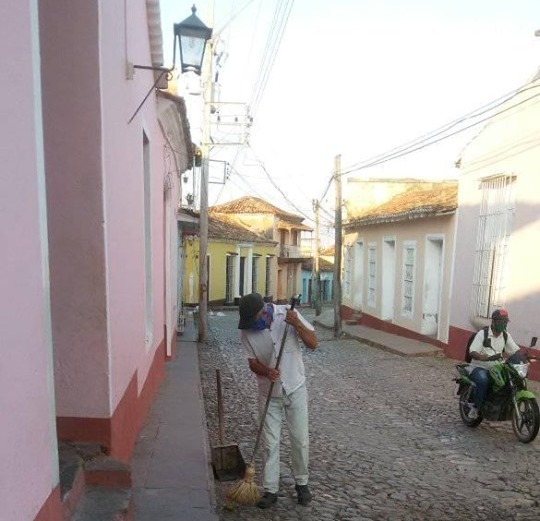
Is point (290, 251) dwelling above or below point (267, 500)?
above

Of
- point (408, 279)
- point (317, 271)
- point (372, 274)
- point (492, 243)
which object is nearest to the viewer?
point (492, 243)

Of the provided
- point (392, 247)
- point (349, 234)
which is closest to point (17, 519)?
point (392, 247)

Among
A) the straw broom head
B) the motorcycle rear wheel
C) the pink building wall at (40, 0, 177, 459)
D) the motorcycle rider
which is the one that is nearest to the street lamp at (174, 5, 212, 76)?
the pink building wall at (40, 0, 177, 459)

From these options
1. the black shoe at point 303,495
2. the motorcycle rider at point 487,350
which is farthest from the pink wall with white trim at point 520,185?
the black shoe at point 303,495

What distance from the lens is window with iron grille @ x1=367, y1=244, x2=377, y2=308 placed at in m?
17.2

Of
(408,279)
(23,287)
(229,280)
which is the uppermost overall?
(23,287)

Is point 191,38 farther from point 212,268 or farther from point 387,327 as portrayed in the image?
point 212,268

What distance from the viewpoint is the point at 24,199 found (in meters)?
1.87

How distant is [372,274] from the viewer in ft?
57.9

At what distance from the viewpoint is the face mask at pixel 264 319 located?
12.5ft

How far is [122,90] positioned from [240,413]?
13.9 ft

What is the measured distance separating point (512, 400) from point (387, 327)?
10273 mm

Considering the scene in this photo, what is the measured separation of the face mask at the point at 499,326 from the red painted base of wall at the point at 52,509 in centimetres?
490

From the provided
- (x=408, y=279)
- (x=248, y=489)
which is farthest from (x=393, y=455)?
(x=408, y=279)
